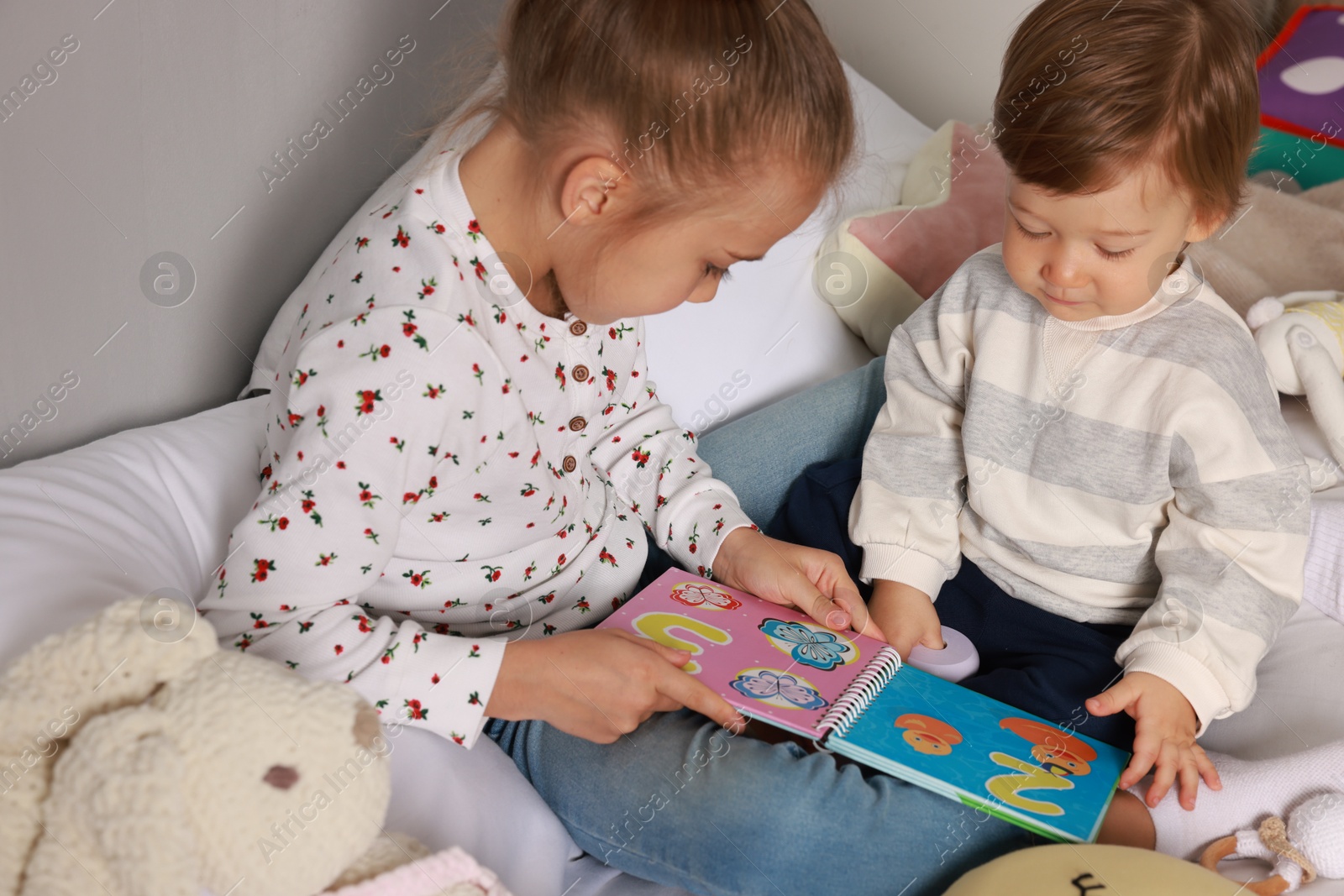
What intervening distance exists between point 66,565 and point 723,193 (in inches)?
19.7

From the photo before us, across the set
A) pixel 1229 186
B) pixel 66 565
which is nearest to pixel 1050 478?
pixel 1229 186

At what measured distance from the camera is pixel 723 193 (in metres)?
0.70

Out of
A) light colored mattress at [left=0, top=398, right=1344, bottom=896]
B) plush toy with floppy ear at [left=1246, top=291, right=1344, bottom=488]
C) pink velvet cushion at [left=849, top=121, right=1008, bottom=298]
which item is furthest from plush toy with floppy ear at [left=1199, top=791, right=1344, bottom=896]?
pink velvet cushion at [left=849, top=121, right=1008, bottom=298]

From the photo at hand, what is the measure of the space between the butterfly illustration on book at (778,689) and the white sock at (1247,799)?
29 centimetres

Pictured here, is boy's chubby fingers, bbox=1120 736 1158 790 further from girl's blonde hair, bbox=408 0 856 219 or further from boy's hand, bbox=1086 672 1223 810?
girl's blonde hair, bbox=408 0 856 219

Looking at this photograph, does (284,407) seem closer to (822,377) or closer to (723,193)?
(723,193)

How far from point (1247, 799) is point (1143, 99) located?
1.77 ft

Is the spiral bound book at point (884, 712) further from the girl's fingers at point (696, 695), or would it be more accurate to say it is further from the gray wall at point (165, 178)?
the gray wall at point (165, 178)

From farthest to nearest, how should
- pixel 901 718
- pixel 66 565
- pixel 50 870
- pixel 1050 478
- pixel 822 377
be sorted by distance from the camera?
pixel 822 377 → pixel 1050 478 → pixel 901 718 → pixel 66 565 → pixel 50 870

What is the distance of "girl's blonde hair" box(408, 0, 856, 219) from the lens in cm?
65

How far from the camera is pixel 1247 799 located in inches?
30.6

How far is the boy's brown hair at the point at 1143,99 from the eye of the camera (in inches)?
31.1

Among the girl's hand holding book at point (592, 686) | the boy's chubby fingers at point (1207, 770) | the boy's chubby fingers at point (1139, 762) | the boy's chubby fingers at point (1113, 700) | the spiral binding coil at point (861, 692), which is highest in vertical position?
the girl's hand holding book at point (592, 686)

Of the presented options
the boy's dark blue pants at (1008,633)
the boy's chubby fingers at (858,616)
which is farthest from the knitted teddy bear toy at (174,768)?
the boy's dark blue pants at (1008,633)
